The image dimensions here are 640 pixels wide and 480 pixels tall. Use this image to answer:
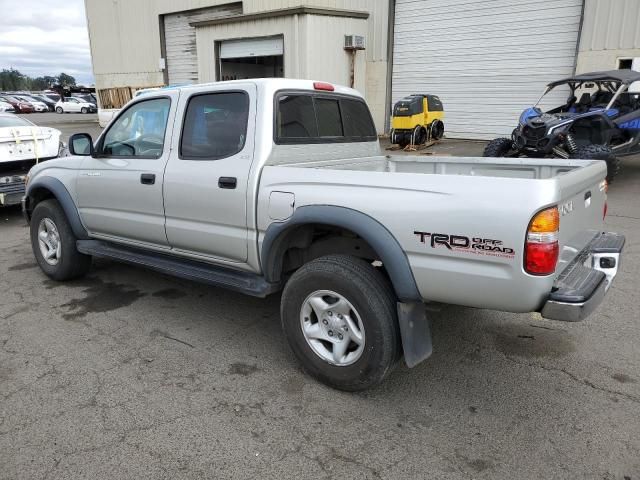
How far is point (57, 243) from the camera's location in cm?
525

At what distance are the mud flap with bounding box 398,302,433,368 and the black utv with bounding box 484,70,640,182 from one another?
722cm

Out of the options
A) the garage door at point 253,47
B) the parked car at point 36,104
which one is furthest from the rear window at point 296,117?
the parked car at point 36,104

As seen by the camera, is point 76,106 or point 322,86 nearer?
point 322,86

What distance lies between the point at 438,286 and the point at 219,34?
1811 cm

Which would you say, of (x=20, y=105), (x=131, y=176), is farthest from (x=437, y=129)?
(x=20, y=105)

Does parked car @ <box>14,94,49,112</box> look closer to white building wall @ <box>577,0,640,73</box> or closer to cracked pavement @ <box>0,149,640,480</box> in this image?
white building wall @ <box>577,0,640,73</box>

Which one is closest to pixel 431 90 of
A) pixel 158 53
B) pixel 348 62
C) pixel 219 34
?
pixel 348 62

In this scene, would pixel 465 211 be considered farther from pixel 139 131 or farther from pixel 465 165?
pixel 139 131

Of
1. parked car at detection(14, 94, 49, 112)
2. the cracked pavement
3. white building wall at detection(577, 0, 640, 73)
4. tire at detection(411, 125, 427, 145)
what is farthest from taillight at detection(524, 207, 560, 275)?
parked car at detection(14, 94, 49, 112)

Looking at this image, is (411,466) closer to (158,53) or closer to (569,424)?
(569,424)

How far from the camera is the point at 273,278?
11.8ft

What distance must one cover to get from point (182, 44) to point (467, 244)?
74.3ft

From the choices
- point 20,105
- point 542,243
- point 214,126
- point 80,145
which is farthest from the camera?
point 20,105

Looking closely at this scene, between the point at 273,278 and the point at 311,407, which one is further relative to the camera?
the point at 273,278
